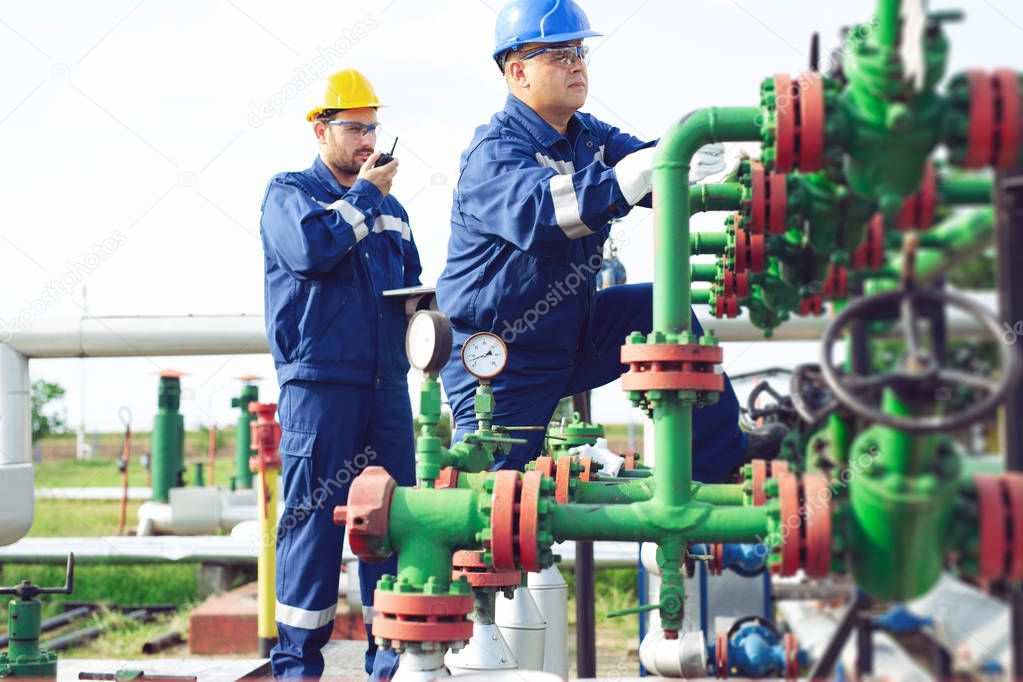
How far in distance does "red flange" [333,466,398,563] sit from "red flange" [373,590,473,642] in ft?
0.28

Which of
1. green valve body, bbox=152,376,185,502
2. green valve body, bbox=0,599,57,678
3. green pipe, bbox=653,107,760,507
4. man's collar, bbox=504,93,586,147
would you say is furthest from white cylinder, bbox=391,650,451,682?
green valve body, bbox=152,376,185,502

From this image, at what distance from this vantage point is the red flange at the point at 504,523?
1.89 metres

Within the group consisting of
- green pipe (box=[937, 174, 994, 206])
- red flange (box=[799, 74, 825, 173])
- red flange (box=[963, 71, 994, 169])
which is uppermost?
red flange (box=[799, 74, 825, 173])

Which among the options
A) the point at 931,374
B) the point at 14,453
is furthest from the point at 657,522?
the point at 14,453

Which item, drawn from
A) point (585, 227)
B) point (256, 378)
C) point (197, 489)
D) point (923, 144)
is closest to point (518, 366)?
point (585, 227)

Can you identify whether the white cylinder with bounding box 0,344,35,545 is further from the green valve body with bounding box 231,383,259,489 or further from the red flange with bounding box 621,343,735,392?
the green valve body with bounding box 231,383,259,489

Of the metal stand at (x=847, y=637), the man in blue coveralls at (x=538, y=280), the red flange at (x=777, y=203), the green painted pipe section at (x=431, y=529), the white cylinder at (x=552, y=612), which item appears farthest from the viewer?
the white cylinder at (x=552, y=612)

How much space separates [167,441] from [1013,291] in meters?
7.57

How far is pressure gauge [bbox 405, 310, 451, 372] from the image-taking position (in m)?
2.24

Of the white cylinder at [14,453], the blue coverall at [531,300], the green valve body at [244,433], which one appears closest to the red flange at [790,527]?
the blue coverall at [531,300]

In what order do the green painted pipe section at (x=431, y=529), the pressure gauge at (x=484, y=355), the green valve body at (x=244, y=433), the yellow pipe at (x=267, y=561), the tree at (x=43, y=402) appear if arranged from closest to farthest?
1. the green painted pipe section at (x=431, y=529)
2. the pressure gauge at (x=484, y=355)
3. the yellow pipe at (x=267, y=561)
4. the green valve body at (x=244, y=433)
5. the tree at (x=43, y=402)

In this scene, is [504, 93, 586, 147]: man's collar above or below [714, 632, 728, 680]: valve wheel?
above

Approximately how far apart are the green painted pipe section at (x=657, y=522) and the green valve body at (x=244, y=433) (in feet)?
18.7

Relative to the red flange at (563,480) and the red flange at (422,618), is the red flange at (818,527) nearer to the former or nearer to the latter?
the red flange at (422,618)
